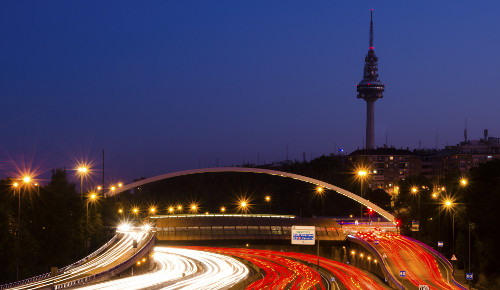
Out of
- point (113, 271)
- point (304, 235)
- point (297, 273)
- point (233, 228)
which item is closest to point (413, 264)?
point (304, 235)

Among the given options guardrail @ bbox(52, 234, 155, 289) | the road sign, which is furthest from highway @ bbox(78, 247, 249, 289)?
the road sign

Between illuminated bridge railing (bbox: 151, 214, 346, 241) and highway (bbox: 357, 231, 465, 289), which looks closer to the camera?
highway (bbox: 357, 231, 465, 289)

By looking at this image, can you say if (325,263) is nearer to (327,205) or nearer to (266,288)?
(266,288)

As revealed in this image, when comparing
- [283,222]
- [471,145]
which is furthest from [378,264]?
[471,145]

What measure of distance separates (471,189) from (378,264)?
48.2ft

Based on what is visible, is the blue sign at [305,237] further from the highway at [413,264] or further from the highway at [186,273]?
the highway at [413,264]

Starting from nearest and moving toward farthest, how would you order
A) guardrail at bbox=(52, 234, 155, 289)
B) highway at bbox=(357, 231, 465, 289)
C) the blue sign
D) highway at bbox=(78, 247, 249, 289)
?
1. guardrail at bbox=(52, 234, 155, 289)
2. highway at bbox=(78, 247, 249, 289)
3. highway at bbox=(357, 231, 465, 289)
4. the blue sign

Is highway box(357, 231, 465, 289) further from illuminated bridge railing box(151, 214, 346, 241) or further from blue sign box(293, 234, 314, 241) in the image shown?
illuminated bridge railing box(151, 214, 346, 241)

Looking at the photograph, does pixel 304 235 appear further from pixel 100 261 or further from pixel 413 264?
pixel 100 261

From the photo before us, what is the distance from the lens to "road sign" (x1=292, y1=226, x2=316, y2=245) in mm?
70500

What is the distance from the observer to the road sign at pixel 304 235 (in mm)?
70500

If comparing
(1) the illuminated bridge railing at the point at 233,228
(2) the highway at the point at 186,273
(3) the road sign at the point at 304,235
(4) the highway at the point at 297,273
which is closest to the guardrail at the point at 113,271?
(2) the highway at the point at 186,273

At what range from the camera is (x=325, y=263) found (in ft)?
262

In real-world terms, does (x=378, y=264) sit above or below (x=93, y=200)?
below
